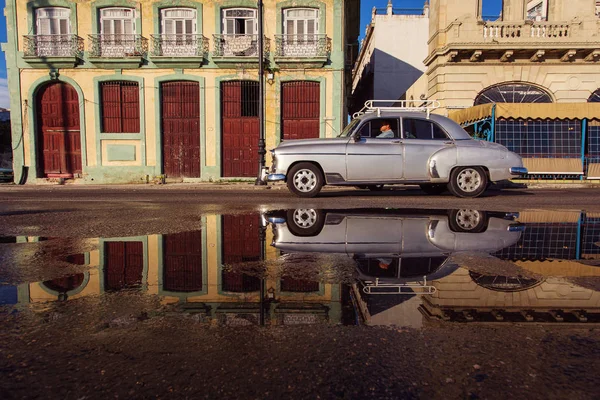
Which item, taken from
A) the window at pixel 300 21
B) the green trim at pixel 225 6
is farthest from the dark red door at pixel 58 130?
the window at pixel 300 21

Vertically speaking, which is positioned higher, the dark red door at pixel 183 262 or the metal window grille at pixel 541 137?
the metal window grille at pixel 541 137

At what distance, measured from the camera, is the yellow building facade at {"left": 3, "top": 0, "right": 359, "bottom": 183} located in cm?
1886

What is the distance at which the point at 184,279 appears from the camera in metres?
2.78

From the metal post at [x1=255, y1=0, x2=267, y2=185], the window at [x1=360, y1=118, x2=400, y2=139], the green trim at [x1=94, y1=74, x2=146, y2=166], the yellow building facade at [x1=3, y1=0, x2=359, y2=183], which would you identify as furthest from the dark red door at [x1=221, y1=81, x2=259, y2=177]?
the window at [x1=360, y1=118, x2=400, y2=139]

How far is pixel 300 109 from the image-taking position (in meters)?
19.4

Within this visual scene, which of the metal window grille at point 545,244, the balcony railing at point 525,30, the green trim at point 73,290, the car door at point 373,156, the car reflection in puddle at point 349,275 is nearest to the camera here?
the car reflection in puddle at point 349,275

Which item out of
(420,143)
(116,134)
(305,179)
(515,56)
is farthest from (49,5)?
A: (515,56)

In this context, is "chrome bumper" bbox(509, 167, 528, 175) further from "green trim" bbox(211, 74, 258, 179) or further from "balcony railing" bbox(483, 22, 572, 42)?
"green trim" bbox(211, 74, 258, 179)

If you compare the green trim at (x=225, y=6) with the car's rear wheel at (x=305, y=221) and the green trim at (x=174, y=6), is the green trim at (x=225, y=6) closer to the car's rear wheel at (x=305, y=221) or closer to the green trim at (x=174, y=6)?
the green trim at (x=174, y=6)

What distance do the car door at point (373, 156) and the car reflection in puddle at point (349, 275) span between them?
13.3 ft

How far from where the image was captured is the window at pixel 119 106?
1931cm

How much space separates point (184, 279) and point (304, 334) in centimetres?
118

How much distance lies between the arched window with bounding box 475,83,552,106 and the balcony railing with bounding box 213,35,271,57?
9774 millimetres

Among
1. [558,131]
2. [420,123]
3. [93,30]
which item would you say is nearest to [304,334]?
[420,123]
